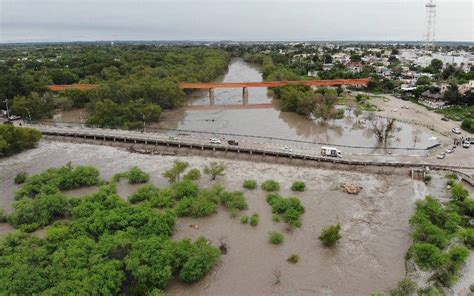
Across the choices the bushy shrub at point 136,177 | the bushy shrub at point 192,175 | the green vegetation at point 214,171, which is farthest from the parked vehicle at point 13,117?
the green vegetation at point 214,171

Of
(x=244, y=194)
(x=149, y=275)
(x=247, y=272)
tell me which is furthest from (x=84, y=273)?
(x=244, y=194)

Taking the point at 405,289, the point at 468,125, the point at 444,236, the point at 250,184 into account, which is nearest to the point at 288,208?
the point at 250,184

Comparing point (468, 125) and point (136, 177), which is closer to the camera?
point (136, 177)

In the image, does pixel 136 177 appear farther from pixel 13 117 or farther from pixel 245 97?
pixel 245 97

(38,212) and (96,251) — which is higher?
(38,212)

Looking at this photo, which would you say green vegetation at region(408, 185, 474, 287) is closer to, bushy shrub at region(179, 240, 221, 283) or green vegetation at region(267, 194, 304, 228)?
green vegetation at region(267, 194, 304, 228)

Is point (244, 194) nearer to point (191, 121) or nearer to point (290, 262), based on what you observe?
point (290, 262)

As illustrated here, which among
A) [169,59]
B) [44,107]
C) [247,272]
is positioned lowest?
[247,272]
